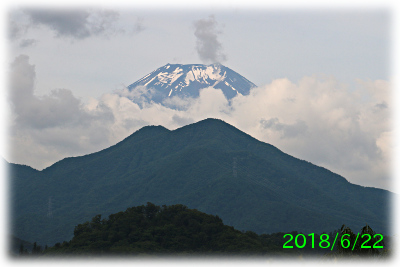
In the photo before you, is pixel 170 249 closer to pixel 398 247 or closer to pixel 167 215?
pixel 167 215

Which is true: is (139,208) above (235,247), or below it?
above

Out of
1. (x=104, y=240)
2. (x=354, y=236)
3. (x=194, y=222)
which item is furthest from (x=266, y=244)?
(x=354, y=236)

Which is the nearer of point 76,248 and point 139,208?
point 76,248

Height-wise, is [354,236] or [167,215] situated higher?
[167,215]

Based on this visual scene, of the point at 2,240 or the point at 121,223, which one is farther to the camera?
the point at 121,223

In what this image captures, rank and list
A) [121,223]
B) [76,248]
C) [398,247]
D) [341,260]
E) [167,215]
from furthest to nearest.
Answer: [167,215]
[121,223]
[76,248]
[398,247]
[341,260]

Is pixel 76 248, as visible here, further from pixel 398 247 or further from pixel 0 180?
pixel 398 247

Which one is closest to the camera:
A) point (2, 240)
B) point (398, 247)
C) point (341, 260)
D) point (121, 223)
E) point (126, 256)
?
point (341, 260)

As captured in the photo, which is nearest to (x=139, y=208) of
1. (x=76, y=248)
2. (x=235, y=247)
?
(x=76, y=248)

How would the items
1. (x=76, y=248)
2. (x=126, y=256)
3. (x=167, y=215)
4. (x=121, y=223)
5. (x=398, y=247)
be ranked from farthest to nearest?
(x=167, y=215) < (x=121, y=223) < (x=76, y=248) < (x=126, y=256) < (x=398, y=247)
